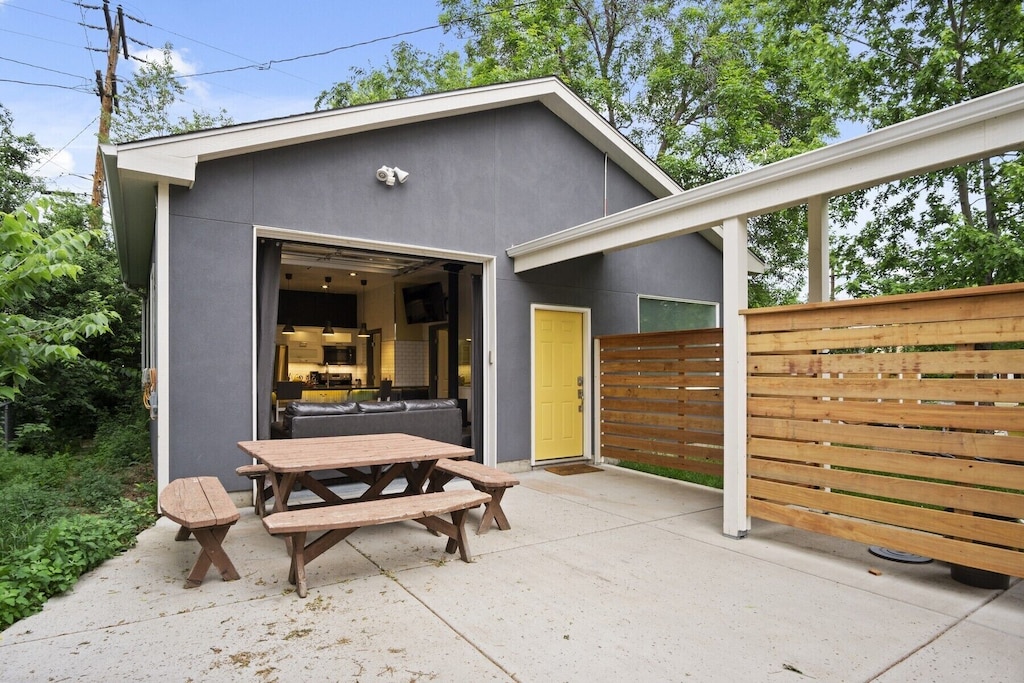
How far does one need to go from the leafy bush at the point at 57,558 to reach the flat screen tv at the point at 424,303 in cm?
740

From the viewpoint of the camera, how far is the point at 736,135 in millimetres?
13617

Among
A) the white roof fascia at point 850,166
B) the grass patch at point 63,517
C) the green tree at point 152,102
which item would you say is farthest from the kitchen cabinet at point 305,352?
the green tree at point 152,102

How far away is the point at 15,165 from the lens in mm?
11344

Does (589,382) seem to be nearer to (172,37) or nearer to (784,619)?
(784,619)

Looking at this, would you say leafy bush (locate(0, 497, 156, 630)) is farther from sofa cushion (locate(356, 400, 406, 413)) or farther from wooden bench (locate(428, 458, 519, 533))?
wooden bench (locate(428, 458, 519, 533))

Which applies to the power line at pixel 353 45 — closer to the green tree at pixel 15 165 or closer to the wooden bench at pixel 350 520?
the green tree at pixel 15 165

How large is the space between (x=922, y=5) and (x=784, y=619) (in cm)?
1228

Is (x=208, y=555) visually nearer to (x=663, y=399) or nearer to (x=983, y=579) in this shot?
(x=983, y=579)

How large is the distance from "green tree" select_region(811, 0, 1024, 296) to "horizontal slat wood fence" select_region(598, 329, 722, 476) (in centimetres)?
535

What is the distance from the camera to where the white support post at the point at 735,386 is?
4320mm

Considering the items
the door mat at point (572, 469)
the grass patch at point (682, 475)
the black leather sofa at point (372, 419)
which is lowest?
the grass patch at point (682, 475)

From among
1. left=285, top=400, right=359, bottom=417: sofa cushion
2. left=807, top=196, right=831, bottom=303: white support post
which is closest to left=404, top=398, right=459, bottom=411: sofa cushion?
left=285, top=400, right=359, bottom=417: sofa cushion

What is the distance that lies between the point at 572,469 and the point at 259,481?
364cm

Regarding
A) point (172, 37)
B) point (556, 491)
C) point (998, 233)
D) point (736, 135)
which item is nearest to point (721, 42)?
point (736, 135)
